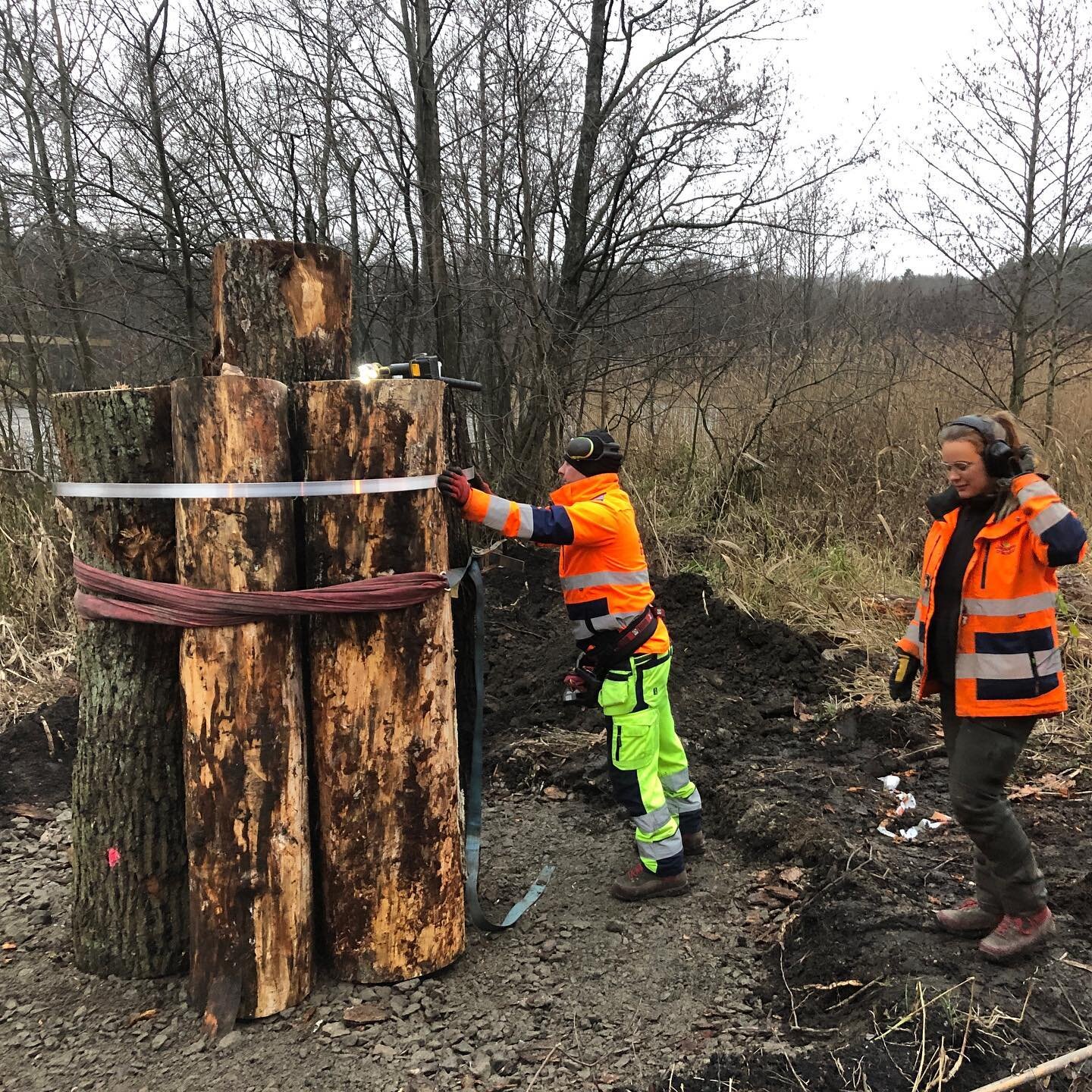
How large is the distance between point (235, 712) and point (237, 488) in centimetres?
70

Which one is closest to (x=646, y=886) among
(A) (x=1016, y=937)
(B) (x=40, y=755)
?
(A) (x=1016, y=937)

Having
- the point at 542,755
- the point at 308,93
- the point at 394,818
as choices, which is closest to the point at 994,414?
the point at 394,818

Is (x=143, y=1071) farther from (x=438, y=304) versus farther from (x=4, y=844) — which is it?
(x=438, y=304)

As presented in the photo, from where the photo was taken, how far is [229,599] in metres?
2.58

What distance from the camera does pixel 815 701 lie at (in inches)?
215

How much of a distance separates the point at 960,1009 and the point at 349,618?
7.31 feet

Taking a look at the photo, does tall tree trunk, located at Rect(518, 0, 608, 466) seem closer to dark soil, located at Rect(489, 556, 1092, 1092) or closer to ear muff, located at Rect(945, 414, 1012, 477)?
dark soil, located at Rect(489, 556, 1092, 1092)

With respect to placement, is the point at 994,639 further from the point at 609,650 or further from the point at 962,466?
the point at 609,650

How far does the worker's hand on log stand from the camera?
286 cm

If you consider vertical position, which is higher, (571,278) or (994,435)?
(571,278)

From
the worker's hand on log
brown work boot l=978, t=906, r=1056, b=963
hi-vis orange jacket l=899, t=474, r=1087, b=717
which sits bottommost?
brown work boot l=978, t=906, r=1056, b=963

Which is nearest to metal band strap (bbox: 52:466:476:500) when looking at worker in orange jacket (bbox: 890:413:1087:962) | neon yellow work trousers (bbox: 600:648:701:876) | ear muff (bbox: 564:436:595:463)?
ear muff (bbox: 564:436:595:463)

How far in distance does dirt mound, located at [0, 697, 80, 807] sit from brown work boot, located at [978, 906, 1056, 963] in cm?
419

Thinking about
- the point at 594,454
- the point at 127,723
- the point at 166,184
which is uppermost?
the point at 166,184
